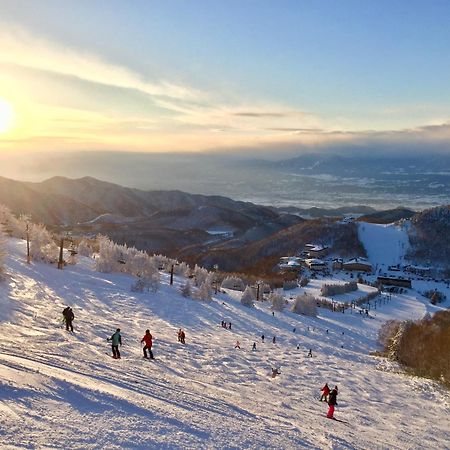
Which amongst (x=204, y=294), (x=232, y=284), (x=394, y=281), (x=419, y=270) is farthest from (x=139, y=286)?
(x=419, y=270)

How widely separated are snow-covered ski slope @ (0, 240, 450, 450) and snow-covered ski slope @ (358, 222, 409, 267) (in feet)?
402

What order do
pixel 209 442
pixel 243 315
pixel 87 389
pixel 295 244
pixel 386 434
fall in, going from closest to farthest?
pixel 209 442
pixel 87 389
pixel 386 434
pixel 243 315
pixel 295 244

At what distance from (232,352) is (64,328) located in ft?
31.7

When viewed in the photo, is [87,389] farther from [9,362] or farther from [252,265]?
[252,265]

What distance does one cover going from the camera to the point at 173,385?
16.3m

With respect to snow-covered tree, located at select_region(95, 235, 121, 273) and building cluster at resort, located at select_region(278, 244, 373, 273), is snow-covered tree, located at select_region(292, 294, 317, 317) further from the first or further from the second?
building cluster at resort, located at select_region(278, 244, 373, 273)

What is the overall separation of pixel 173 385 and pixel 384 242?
162m

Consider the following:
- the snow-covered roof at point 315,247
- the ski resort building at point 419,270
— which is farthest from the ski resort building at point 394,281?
the snow-covered roof at point 315,247

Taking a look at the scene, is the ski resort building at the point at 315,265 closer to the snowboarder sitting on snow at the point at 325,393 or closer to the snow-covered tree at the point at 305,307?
the snow-covered tree at the point at 305,307

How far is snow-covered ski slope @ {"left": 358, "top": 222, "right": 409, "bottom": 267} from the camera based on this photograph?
15625 centimetres

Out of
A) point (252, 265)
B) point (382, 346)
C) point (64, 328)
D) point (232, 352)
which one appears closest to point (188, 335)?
point (232, 352)

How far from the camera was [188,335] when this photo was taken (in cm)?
3080

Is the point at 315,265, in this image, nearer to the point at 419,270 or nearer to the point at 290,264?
the point at 290,264

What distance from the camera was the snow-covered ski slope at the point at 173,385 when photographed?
35.9 feet
